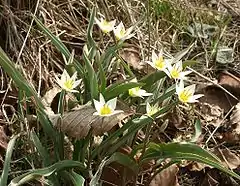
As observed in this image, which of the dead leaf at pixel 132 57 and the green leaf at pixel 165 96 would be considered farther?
the dead leaf at pixel 132 57

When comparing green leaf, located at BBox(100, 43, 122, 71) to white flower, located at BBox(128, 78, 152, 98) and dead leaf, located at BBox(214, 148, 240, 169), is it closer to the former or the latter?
white flower, located at BBox(128, 78, 152, 98)

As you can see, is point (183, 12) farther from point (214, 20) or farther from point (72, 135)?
point (72, 135)

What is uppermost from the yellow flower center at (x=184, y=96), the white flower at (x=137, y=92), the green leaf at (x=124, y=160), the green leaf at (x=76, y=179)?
the yellow flower center at (x=184, y=96)

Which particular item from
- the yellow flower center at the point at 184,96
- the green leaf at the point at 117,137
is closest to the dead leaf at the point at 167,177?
the green leaf at the point at 117,137

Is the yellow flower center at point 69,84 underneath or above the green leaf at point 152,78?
above

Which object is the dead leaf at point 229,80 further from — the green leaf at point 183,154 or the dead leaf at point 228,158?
the green leaf at point 183,154

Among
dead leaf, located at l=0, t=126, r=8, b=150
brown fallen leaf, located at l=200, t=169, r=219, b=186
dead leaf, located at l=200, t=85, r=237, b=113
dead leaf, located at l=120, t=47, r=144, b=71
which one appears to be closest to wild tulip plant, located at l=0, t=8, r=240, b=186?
dead leaf, located at l=0, t=126, r=8, b=150

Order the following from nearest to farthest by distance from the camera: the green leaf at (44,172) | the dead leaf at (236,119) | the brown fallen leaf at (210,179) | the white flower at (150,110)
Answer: the green leaf at (44,172) < the white flower at (150,110) < the brown fallen leaf at (210,179) < the dead leaf at (236,119)
